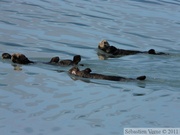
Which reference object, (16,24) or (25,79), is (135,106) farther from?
(16,24)

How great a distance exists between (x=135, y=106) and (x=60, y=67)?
13.1ft

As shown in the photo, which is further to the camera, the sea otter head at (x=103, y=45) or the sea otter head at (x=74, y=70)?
the sea otter head at (x=103, y=45)

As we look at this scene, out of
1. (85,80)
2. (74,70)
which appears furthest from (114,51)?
(85,80)

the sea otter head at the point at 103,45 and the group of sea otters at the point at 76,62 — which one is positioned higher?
the sea otter head at the point at 103,45

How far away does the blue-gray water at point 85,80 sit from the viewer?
10.6 metres

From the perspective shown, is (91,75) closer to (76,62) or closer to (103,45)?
(76,62)

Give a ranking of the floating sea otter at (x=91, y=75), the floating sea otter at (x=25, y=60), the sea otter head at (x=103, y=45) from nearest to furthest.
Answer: the floating sea otter at (x=91, y=75)
the floating sea otter at (x=25, y=60)
the sea otter head at (x=103, y=45)

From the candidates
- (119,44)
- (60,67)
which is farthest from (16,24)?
(60,67)

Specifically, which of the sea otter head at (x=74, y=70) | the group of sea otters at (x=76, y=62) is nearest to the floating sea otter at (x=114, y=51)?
the group of sea otters at (x=76, y=62)

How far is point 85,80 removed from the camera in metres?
14.0

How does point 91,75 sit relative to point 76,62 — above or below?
below

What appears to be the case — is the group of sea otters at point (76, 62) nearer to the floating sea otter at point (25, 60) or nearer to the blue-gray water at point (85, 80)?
the floating sea otter at point (25, 60)

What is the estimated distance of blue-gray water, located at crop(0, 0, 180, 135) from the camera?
10555mm

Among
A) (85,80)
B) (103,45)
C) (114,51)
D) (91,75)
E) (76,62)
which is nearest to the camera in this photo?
Result: (85,80)
